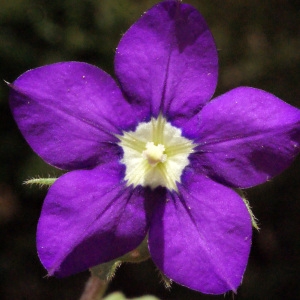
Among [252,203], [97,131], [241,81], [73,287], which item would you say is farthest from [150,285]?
[97,131]

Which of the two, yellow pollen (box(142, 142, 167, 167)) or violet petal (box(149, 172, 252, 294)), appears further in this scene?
yellow pollen (box(142, 142, 167, 167))

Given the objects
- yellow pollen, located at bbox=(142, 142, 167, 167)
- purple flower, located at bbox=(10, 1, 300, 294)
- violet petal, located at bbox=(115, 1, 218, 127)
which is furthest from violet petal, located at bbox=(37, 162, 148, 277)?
violet petal, located at bbox=(115, 1, 218, 127)

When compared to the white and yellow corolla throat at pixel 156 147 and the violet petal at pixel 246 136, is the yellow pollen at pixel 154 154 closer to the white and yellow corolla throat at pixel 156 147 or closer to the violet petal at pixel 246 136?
the white and yellow corolla throat at pixel 156 147

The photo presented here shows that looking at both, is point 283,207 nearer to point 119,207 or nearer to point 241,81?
point 241,81

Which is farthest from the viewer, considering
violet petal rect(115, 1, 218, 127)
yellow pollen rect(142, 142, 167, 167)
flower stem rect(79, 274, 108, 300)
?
flower stem rect(79, 274, 108, 300)

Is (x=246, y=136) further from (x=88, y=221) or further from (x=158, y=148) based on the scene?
(x=88, y=221)

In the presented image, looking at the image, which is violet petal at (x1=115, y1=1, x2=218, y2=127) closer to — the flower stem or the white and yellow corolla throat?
the white and yellow corolla throat

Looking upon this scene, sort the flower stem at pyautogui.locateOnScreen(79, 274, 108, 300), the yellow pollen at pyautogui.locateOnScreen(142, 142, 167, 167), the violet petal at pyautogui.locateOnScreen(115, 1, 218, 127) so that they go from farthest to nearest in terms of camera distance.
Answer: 1. the flower stem at pyautogui.locateOnScreen(79, 274, 108, 300)
2. the yellow pollen at pyautogui.locateOnScreen(142, 142, 167, 167)
3. the violet petal at pyautogui.locateOnScreen(115, 1, 218, 127)

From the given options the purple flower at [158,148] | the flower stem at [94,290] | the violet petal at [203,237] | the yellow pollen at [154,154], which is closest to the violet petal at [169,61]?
the purple flower at [158,148]

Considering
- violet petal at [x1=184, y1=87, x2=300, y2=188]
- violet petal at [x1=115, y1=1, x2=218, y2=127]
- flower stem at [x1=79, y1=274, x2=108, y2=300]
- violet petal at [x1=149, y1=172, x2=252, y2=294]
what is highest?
violet petal at [x1=115, y1=1, x2=218, y2=127]
